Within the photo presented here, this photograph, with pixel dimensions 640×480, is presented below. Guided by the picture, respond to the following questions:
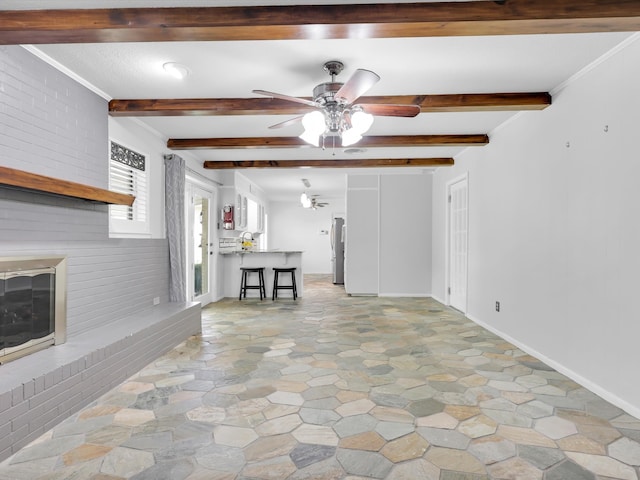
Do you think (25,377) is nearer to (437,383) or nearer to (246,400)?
(246,400)

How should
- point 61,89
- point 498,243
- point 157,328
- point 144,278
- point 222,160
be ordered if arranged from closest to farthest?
point 61,89 < point 157,328 < point 144,278 < point 498,243 < point 222,160

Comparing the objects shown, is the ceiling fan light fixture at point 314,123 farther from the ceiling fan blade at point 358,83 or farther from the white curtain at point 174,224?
the white curtain at point 174,224

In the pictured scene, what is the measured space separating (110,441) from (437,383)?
7.37 feet

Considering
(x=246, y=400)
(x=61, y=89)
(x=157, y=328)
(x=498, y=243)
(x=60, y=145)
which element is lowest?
(x=246, y=400)

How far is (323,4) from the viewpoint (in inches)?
82.4

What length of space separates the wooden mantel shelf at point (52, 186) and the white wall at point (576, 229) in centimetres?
374

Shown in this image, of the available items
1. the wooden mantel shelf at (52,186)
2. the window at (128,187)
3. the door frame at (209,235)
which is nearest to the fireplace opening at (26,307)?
the wooden mantel shelf at (52,186)

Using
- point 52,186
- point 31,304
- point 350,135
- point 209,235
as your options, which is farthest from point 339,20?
point 209,235

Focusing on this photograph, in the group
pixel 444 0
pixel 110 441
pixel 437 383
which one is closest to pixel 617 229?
pixel 437 383

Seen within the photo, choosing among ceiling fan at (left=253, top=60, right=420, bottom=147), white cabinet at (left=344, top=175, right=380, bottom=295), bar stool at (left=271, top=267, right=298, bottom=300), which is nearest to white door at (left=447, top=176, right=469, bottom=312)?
white cabinet at (left=344, top=175, right=380, bottom=295)

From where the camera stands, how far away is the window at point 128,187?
12.1ft

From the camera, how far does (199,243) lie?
6277 mm

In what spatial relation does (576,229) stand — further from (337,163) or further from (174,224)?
(174,224)

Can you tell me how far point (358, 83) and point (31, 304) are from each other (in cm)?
261
